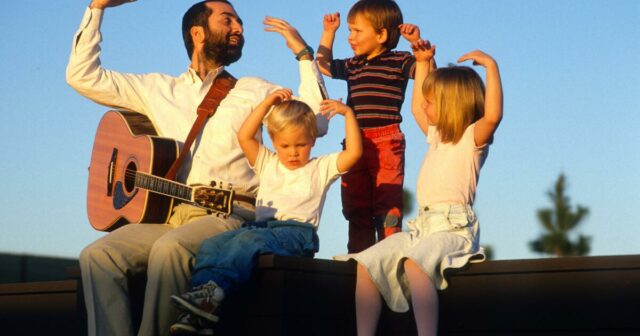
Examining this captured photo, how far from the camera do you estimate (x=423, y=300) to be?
197 inches

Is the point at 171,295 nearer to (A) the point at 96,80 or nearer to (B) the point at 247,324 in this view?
(B) the point at 247,324

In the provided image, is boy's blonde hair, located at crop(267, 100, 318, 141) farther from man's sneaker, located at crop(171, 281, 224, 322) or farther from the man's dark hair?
the man's dark hair

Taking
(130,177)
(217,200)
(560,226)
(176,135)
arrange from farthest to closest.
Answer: (560,226), (176,135), (130,177), (217,200)

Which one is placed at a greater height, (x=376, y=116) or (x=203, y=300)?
(x=376, y=116)

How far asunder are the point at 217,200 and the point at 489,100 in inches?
57.3

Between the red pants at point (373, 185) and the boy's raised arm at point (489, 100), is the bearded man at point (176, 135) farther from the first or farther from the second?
the boy's raised arm at point (489, 100)

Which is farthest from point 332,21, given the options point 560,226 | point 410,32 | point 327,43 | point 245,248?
point 560,226

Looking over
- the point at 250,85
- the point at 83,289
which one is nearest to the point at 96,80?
the point at 250,85

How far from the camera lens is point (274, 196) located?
5.62 metres

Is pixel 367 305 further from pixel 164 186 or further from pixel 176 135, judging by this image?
pixel 176 135

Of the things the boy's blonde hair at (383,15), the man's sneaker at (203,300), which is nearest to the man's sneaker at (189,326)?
the man's sneaker at (203,300)

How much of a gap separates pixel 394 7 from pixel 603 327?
2.27 meters

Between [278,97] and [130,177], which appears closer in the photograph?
[278,97]

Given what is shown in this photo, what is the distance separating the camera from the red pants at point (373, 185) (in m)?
6.18
